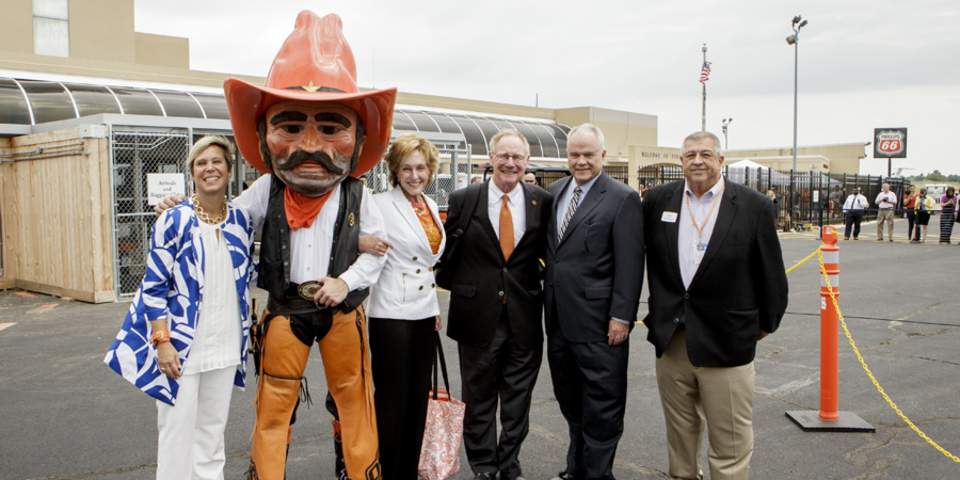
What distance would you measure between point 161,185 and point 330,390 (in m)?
7.99

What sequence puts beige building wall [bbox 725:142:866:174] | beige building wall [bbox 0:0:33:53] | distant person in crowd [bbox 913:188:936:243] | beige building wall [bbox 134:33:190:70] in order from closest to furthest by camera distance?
distant person in crowd [bbox 913:188:936:243] < beige building wall [bbox 0:0:33:53] < beige building wall [bbox 134:33:190:70] < beige building wall [bbox 725:142:866:174]

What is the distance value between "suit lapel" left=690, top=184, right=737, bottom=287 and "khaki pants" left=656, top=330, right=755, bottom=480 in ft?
1.22

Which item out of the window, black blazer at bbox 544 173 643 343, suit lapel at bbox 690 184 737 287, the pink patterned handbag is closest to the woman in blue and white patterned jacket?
the pink patterned handbag

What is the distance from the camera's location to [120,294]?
10156 mm

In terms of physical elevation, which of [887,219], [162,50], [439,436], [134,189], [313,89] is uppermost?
[162,50]

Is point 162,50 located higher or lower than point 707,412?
higher

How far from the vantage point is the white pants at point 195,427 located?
2959 millimetres

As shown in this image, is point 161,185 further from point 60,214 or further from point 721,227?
point 721,227

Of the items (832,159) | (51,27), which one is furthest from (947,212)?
(832,159)

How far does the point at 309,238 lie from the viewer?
10.5ft

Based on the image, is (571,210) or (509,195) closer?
(571,210)

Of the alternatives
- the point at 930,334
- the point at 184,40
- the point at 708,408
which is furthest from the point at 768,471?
the point at 184,40

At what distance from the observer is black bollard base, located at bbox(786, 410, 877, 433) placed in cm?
471

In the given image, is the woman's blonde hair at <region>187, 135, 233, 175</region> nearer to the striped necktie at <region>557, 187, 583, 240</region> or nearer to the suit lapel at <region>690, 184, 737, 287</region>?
the striped necktie at <region>557, 187, 583, 240</region>
